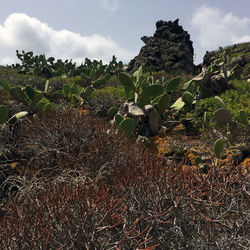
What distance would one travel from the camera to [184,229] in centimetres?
281

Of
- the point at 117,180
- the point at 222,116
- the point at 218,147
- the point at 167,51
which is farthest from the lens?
the point at 167,51

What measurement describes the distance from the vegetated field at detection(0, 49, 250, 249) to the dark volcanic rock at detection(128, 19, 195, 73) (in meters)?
15.4

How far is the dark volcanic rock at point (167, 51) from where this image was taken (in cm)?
2575

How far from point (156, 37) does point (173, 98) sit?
2039 centimetres

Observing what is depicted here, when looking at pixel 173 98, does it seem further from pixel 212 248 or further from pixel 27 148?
pixel 212 248

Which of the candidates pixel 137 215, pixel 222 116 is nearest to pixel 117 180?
pixel 137 215

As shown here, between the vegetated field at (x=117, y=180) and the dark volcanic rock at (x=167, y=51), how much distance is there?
50.6 ft

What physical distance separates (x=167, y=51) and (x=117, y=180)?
959 inches

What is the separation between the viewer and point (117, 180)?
3777mm

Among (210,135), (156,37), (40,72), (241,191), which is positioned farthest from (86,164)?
(156,37)

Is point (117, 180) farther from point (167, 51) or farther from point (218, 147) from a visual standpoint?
point (167, 51)

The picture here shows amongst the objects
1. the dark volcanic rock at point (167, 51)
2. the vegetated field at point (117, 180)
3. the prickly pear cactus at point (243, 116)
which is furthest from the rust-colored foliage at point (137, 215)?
the dark volcanic rock at point (167, 51)

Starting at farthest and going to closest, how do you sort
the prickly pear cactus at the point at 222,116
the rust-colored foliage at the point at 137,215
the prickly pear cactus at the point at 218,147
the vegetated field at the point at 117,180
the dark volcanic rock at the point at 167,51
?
the dark volcanic rock at the point at 167,51 → the prickly pear cactus at the point at 222,116 → the prickly pear cactus at the point at 218,147 → the vegetated field at the point at 117,180 → the rust-colored foliage at the point at 137,215

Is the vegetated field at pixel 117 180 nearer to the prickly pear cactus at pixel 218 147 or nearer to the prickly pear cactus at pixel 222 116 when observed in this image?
the prickly pear cactus at pixel 218 147
